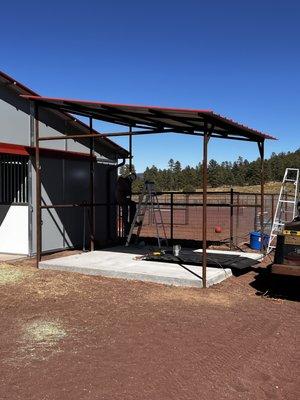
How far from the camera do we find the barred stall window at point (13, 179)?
39.2ft

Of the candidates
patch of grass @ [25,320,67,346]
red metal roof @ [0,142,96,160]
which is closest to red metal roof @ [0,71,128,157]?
red metal roof @ [0,142,96,160]

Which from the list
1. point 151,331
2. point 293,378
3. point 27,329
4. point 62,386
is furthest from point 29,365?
point 293,378

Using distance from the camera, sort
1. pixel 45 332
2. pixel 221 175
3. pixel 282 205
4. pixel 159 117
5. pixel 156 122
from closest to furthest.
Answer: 1. pixel 45 332
2. pixel 159 117
3. pixel 156 122
4. pixel 282 205
5. pixel 221 175

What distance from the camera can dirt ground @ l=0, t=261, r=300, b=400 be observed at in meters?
Result: 4.47

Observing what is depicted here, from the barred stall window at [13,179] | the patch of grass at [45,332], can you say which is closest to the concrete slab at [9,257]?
the barred stall window at [13,179]

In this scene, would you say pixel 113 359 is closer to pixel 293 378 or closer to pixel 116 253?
pixel 293 378

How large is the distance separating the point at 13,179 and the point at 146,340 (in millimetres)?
7495

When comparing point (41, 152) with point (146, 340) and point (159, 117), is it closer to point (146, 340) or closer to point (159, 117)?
point (159, 117)

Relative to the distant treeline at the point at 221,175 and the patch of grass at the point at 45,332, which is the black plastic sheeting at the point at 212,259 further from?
the distant treeline at the point at 221,175

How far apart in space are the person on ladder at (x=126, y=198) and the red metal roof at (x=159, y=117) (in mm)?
3150

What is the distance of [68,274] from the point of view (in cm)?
985

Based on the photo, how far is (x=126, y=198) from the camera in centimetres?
1501

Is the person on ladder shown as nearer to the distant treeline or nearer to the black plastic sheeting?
the black plastic sheeting

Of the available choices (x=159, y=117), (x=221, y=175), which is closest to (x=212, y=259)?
(x=159, y=117)
